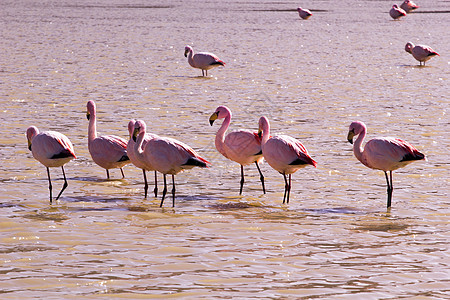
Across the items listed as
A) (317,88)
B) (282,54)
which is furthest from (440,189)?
(282,54)

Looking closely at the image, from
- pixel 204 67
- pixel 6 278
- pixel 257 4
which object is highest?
pixel 257 4

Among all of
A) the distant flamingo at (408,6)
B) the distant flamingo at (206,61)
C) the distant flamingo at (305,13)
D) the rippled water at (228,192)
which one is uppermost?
the distant flamingo at (408,6)

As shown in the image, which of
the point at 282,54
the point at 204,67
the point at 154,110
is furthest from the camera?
the point at 282,54

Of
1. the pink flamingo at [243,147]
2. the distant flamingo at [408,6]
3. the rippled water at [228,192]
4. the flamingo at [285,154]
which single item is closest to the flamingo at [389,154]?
the rippled water at [228,192]

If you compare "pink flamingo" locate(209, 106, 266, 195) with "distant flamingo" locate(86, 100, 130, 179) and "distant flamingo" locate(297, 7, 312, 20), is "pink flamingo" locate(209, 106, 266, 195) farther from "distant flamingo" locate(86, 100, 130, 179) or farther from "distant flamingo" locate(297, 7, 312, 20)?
"distant flamingo" locate(297, 7, 312, 20)

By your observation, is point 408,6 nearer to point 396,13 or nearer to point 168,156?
point 396,13

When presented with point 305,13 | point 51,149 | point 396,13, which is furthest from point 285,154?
point 396,13

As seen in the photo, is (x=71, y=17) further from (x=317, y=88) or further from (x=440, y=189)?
Result: (x=440, y=189)

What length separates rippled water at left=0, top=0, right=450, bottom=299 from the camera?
615 centimetres

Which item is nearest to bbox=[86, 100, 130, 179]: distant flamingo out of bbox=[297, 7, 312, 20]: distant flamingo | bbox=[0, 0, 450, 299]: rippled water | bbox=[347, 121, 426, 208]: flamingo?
bbox=[0, 0, 450, 299]: rippled water

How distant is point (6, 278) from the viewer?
5988 millimetres

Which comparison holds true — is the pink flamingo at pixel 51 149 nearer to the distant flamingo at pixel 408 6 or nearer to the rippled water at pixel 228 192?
the rippled water at pixel 228 192

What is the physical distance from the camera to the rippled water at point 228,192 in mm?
6148

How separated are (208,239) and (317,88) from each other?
11.6m
